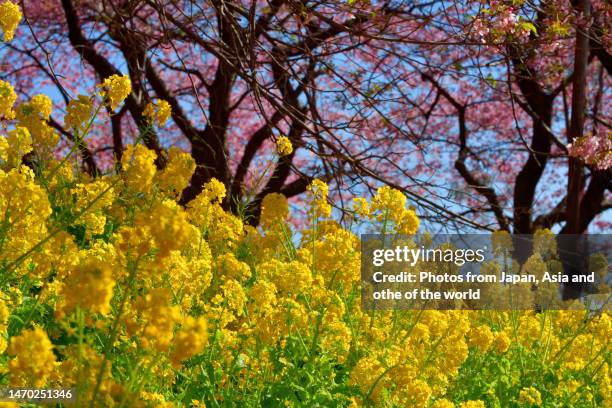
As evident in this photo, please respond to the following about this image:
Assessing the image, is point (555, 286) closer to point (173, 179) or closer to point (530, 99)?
point (173, 179)

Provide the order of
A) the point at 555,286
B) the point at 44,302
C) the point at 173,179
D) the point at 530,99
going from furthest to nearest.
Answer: the point at 530,99 < the point at 555,286 < the point at 44,302 < the point at 173,179

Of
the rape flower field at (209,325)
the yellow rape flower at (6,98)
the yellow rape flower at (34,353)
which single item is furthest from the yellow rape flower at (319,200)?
the yellow rape flower at (34,353)

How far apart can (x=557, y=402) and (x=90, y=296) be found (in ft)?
10.0

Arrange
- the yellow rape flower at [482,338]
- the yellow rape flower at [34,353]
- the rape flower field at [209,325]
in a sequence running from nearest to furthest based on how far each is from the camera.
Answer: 1. the yellow rape flower at [34,353]
2. the rape flower field at [209,325]
3. the yellow rape flower at [482,338]

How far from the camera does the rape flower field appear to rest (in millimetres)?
1957

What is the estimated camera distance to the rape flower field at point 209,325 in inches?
77.0

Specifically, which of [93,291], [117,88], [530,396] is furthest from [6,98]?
[530,396]

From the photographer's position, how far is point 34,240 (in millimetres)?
3098

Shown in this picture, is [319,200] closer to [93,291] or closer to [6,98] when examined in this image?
[6,98]

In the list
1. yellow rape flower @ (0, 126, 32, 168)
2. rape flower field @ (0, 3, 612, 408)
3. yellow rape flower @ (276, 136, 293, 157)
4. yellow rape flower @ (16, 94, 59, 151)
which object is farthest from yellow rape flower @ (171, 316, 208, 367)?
yellow rape flower @ (276, 136, 293, 157)

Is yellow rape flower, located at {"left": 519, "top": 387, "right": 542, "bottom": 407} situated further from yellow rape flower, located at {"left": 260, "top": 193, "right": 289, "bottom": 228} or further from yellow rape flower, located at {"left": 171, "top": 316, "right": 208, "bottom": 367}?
yellow rape flower, located at {"left": 171, "top": 316, "right": 208, "bottom": 367}

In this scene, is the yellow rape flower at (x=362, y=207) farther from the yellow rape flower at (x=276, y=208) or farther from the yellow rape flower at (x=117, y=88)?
the yellow rape flower at (x=117, y=88)

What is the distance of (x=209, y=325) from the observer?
3387 mm

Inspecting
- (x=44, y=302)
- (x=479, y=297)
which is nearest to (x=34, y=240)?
(x=44, y=302)
